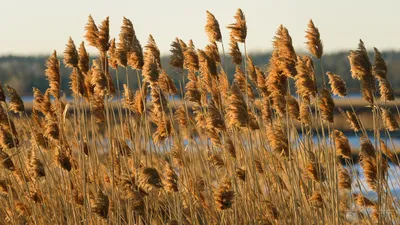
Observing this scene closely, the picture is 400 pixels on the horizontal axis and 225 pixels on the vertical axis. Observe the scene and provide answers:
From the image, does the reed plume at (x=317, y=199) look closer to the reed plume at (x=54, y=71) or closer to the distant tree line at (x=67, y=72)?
the reed plume at (x=54, y=71)

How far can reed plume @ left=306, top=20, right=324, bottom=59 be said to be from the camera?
13.2ft

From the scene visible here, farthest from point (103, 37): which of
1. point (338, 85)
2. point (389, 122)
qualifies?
point (389, 122)

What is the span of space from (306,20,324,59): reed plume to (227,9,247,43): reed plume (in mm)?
437

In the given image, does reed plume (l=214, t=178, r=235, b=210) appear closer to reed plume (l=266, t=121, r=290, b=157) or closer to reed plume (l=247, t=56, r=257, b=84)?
reed plume (l=266, t=121, r=290, b=157)

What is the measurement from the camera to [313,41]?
4.05 meters

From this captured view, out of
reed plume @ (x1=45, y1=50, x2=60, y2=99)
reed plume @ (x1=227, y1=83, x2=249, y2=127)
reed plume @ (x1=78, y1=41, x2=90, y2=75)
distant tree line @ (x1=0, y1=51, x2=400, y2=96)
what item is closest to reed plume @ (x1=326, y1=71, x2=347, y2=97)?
reed plume @ (x1=227, y1=83, x2=249, y2=127)

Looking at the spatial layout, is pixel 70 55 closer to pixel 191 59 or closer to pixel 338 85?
pixel 191 59

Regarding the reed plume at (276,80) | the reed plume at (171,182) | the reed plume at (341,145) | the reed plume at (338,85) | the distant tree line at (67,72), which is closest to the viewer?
the reed plume at (171,182)

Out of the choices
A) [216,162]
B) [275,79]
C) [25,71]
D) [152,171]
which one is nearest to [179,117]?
[216,162]

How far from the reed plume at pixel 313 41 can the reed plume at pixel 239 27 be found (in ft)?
1.43

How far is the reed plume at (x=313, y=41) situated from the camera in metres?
4.04

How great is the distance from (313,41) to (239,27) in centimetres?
48

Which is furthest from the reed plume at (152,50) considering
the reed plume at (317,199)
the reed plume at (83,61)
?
the reed plume at (317,199)

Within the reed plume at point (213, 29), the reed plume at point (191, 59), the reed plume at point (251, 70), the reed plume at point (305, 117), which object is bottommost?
the reed plume at point (305, 117)
